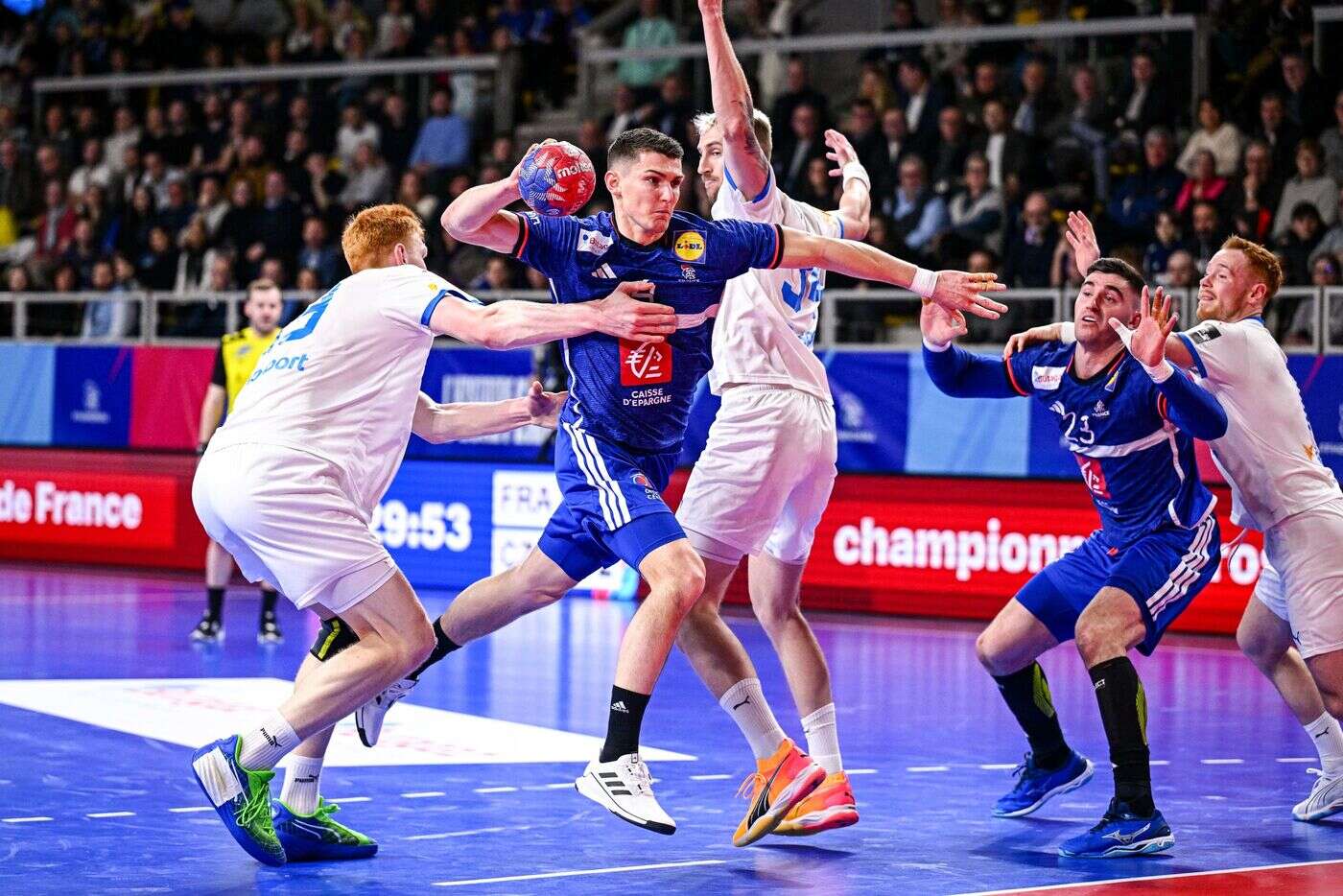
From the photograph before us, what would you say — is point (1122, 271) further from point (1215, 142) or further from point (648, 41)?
point (648, 41)

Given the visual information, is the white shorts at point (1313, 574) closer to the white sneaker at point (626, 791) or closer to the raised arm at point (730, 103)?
the raised arm at point (730, 103)

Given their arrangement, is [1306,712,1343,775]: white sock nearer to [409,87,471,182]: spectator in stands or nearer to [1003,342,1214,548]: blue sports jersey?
[1003,342,1214,548]: blue sports jersey

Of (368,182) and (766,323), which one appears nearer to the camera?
(766,323)

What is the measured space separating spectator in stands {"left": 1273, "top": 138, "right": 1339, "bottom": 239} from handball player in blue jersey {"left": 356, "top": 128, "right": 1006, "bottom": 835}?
8957 mm

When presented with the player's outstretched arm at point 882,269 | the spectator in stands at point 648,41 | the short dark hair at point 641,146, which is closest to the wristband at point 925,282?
the player's outstretched arm at point 882,269

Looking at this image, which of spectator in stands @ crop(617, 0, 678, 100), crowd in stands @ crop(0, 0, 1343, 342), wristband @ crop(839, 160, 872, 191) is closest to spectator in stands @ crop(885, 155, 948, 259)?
crowd in stands @ crop(0, 0, 1343, 342)

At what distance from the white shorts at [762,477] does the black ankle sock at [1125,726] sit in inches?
52.7

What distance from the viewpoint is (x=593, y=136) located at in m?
19.2

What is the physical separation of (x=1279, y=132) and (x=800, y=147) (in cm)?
437

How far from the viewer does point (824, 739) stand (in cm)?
758

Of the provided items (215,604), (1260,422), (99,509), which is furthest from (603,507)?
(99,509)

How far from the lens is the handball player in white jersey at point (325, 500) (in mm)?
6473

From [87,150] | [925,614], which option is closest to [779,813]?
[925,614]

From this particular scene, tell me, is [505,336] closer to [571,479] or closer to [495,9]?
[571,479]
